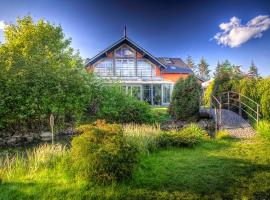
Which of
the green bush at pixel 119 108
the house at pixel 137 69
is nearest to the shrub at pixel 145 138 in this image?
the green bush at pixel 119 108

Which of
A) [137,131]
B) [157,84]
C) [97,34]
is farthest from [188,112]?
[157,84]

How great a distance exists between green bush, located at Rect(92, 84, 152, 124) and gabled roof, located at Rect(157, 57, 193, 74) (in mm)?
16259

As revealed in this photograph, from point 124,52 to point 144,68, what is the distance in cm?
298

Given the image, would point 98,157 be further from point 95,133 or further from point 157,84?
point 157,84

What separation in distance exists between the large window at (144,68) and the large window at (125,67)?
0.65 metres

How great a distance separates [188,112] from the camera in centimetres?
1327

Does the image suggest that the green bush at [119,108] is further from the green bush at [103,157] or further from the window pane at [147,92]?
the window pane at [147,92]

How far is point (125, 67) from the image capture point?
26.9 meters

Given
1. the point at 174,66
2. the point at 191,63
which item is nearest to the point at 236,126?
the point at 174,66

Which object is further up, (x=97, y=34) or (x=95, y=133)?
(x=97, y=34)

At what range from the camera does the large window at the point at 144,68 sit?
27094 mm

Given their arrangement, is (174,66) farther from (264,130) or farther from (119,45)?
(264,130)

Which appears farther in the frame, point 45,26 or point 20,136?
point 45,26

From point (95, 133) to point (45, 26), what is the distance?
1787 cm
